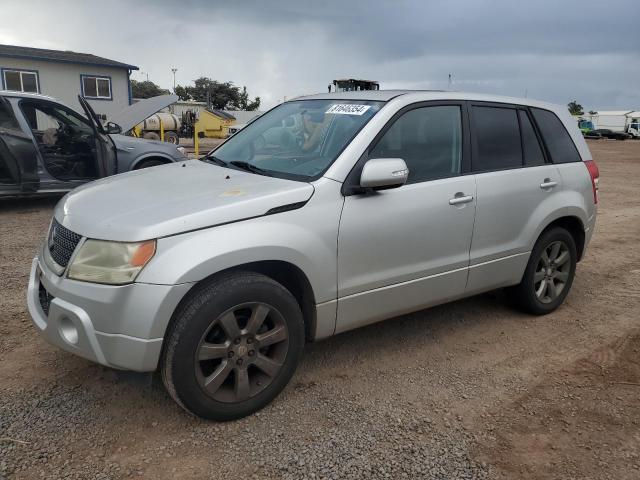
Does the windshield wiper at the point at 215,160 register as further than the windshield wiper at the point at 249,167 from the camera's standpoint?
Yes

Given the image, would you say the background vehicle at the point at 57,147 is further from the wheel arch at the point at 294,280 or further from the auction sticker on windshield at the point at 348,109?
the wheel arch at the point at 294,280

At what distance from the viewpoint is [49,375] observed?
11.0 feet

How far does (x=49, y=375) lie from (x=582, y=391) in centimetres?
328

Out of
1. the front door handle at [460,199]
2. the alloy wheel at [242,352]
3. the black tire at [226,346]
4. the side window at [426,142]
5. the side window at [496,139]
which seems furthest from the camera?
the side window at [496,139]

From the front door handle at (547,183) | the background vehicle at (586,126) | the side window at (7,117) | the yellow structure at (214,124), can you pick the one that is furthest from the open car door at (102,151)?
the background vehicle at (586,126)

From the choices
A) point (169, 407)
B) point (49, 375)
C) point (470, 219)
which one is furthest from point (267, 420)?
point (470, 219)

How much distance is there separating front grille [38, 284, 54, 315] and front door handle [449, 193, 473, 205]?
2.47m

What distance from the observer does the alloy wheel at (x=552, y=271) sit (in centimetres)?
449

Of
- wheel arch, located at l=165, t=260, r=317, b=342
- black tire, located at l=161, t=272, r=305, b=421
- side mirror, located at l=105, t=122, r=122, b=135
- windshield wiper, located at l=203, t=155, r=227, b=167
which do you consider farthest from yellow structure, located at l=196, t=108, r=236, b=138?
black tire, located at l=161, t=272, r=305, b=421

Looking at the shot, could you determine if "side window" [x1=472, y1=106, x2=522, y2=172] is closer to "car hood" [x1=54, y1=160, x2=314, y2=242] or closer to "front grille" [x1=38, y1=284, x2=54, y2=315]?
"car hood" [x1=54, y1=160, x2=314, y2=242]

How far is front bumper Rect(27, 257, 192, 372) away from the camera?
101 inches

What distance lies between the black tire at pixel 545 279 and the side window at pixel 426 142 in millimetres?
1144

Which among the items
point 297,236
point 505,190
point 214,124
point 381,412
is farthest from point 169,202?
point 214,124

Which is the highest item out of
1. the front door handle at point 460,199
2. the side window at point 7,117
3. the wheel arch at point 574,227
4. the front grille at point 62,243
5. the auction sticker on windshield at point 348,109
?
the auction sticker on windshield at point 348,109
